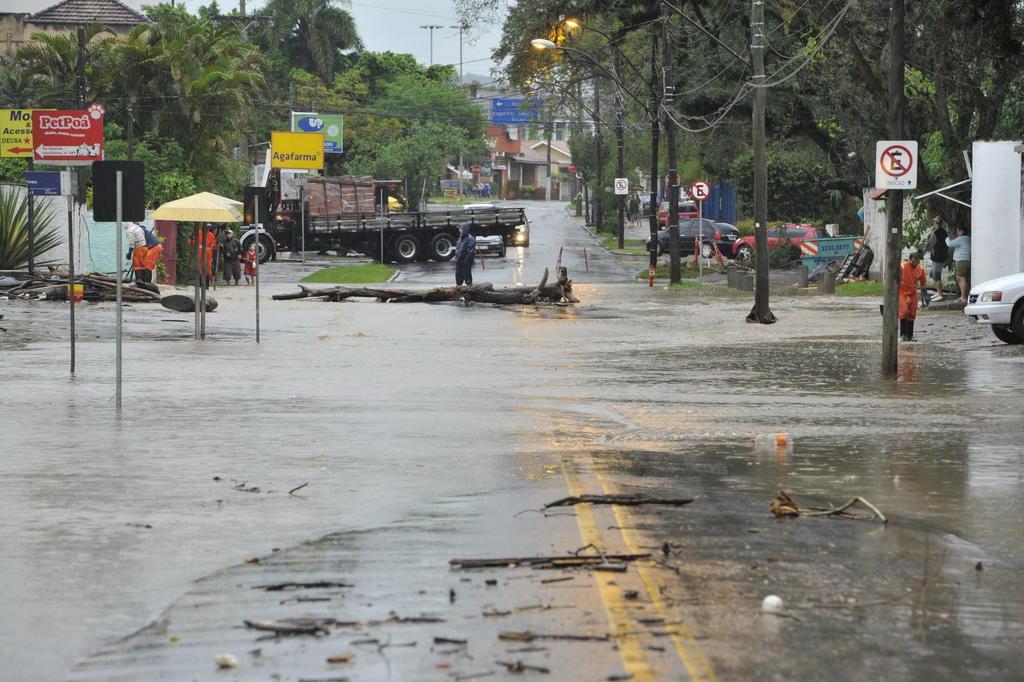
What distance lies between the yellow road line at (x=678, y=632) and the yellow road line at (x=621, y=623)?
161 millimetres

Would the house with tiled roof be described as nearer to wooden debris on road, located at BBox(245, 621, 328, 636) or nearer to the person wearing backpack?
the person wearing backpack

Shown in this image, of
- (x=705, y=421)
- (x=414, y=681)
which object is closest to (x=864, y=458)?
(x=705, y=421)

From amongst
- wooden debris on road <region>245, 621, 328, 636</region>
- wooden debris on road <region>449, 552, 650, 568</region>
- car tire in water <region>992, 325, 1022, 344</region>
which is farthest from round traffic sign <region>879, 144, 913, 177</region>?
wooden debris on road <region>245, 621, 328, 636</region>

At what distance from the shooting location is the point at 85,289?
34875 mm

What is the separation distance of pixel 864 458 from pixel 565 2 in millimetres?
42330

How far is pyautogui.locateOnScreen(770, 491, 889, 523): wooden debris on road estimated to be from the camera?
33.5ft

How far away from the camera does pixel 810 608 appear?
7.62m

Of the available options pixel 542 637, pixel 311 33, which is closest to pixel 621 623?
pixel 542 637

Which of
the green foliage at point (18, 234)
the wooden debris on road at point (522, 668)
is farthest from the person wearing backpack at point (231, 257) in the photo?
the wooden debris on road at point (522, 668)

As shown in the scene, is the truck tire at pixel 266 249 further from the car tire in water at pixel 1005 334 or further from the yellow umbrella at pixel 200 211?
the car tire in water at pixel 1005 334

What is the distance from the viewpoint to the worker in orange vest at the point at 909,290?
2427 centimetres

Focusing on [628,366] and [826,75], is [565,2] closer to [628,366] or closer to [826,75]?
[826,75]

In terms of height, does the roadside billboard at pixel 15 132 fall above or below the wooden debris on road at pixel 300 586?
above

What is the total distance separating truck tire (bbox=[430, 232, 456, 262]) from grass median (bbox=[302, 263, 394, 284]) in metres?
4.43
